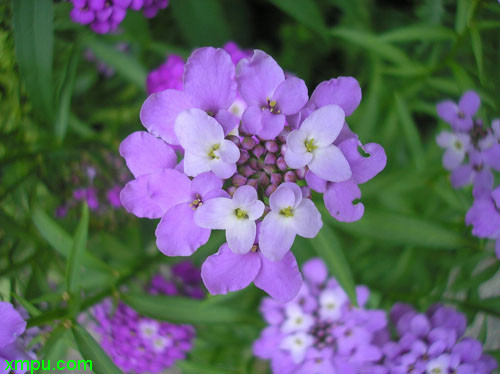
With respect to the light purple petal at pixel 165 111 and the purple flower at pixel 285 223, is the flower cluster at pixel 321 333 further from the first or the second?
the light purple petal at pixel 165 111

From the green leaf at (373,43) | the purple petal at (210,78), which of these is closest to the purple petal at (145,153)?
the purple petal at (210,78)

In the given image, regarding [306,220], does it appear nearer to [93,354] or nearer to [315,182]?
[315,182]

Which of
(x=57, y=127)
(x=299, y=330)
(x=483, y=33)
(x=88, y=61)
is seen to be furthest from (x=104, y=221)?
(x=483, y=33)

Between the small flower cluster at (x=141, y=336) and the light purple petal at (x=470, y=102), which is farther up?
the light purple petal at (x=470, y=102)

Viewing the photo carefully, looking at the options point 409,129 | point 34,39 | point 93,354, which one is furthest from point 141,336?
Result: point 409,129

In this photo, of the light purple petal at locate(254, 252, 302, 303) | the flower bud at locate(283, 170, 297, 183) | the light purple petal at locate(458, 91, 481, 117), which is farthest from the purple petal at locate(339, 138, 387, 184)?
the light purple petal at locate(458, 91, 481, 117)

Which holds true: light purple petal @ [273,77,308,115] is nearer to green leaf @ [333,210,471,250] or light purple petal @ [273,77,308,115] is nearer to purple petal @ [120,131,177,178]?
purple petal @ [120,131,177,178]
